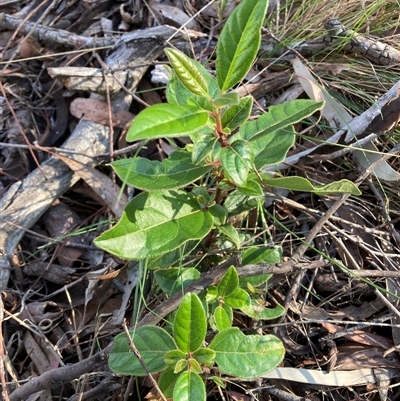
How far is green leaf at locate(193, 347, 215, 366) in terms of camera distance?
1.26 m

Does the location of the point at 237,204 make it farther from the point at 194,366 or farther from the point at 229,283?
the point at 194,366

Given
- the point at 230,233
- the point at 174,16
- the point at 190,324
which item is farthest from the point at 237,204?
the point at 174,16

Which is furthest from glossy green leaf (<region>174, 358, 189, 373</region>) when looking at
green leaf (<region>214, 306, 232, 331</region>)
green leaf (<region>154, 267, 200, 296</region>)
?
green leaf (<region>154, 267, 200, 296</region>)

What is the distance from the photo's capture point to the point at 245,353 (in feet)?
4.22

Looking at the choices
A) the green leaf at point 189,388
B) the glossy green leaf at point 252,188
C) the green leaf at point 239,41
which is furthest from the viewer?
the glossy green leaf at point 252,188

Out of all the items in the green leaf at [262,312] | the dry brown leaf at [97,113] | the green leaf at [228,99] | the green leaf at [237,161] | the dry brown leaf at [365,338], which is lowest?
the dry brown leaf at [365,338]

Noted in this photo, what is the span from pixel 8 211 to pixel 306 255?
1.24 meters

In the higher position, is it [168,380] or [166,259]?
[166,259]

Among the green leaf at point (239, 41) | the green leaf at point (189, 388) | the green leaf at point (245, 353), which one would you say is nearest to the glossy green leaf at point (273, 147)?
the green leaf at point (239, 41)

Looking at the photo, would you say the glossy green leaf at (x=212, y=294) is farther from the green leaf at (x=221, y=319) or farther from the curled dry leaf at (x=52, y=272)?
the curled dry leaf at (x=52, y=272)

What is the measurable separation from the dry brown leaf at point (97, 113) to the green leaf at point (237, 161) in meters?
0.96

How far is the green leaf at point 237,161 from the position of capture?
1190mm

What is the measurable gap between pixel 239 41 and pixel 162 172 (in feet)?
1.39

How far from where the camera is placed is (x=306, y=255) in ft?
5.88
